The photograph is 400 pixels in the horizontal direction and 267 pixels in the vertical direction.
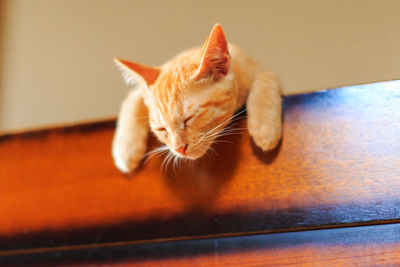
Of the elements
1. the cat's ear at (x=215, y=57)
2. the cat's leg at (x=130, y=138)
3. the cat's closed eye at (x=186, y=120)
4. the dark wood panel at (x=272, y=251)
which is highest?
the cat's ear at (x=215, y=57)

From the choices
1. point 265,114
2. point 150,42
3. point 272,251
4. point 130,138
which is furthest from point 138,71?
point 150,42

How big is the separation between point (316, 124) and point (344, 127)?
2.4 inches

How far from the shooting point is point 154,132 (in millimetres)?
909

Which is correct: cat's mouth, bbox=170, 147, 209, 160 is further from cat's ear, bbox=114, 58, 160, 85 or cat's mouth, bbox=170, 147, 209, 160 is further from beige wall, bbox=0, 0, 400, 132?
beige wall, bbox=0, 0, 400, 132

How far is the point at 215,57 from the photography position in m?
0.81

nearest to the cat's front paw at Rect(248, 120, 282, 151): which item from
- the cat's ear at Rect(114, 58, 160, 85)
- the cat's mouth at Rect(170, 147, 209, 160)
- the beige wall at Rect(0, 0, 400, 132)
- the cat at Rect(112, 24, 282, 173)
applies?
the cat at Rect(112, 24, 282, 173)

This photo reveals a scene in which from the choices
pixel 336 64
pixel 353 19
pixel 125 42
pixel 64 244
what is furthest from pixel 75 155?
pixel 353 19

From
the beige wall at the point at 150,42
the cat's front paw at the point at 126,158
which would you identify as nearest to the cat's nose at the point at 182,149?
the cat's front paw at the point at 126,158

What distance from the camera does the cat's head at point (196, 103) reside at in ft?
2.69

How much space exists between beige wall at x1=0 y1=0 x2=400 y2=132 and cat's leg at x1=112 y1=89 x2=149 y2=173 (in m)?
0.61

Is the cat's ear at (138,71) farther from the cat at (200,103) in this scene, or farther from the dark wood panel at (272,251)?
the dark wood panel at (272,251)

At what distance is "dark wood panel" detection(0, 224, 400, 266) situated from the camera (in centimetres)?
73

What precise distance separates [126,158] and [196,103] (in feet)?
0.79

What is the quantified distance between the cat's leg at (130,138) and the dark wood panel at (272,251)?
0.71 feet
